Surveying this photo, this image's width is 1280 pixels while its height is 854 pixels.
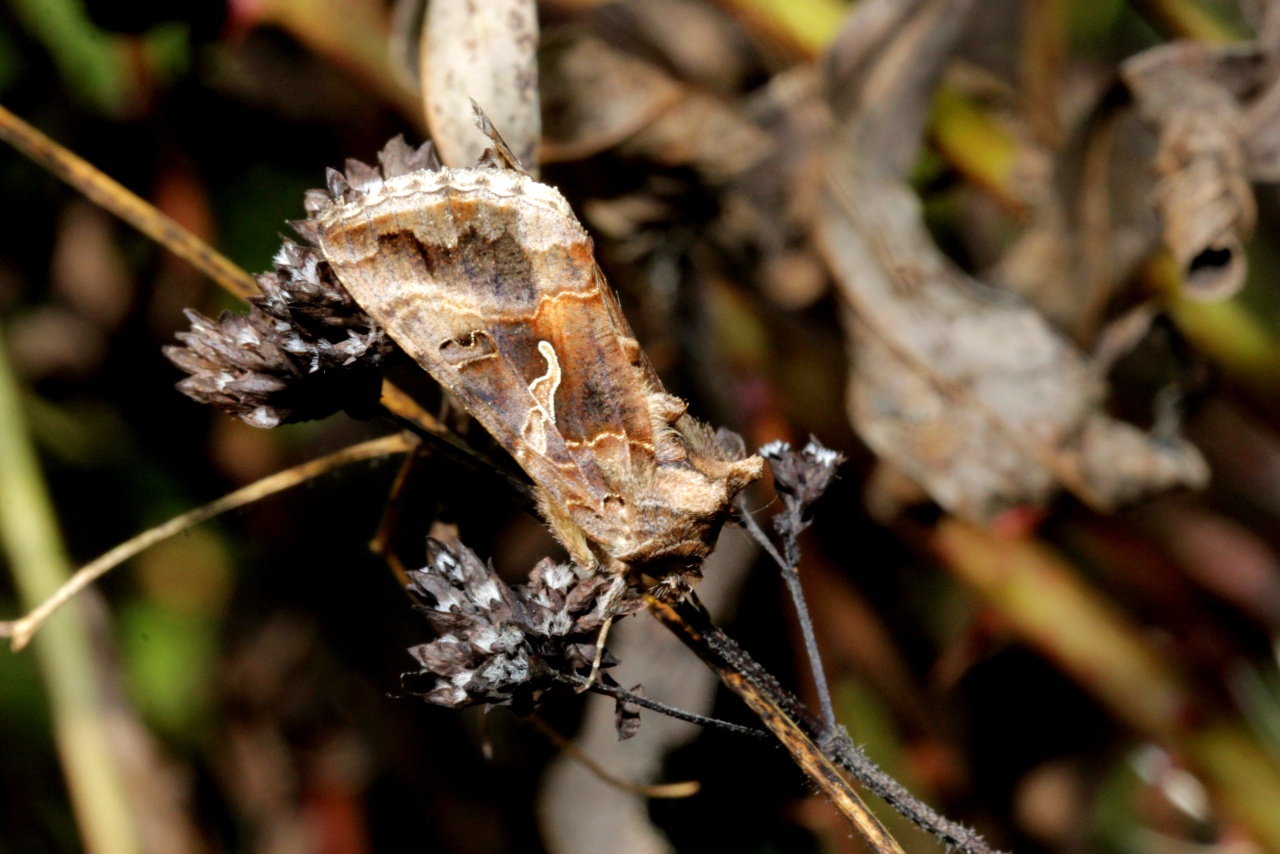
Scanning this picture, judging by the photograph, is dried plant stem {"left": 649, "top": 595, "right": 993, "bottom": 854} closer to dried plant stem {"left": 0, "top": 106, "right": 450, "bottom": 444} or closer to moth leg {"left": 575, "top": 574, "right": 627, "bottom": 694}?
moth leg {"left": 575, "top": 574, "right": 627, "bottom": 694}

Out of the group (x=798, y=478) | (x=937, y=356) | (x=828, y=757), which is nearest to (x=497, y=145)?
(x=798, y=478)

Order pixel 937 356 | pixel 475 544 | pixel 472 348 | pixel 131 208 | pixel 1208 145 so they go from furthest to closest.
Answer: pixel 475 544 → pixel 937 356 → pixel 1208 145 → pixel 131 208 → pixel 472 348

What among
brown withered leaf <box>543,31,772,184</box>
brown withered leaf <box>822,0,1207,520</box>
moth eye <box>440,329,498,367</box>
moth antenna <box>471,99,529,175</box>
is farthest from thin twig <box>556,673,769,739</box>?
brown withered leaf <box>543,31,772,184</box>

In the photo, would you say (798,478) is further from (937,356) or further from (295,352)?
(937,356)

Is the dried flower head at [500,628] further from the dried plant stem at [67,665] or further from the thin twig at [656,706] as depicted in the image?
the dried plant stem at [67,665]

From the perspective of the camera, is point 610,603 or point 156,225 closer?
point 610,603

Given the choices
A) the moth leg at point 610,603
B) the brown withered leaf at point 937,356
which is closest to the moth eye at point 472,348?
the moth leg at point 610,603
